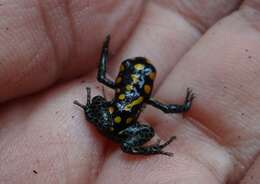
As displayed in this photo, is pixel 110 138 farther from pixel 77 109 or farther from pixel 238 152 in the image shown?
pixel 238 152

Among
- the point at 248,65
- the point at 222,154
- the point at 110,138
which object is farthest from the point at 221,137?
the point at 110,138

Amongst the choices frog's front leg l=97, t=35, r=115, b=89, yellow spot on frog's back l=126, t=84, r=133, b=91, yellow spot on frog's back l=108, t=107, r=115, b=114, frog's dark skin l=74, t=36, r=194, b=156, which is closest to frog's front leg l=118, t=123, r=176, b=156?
frog's dark skin l=74, t=36, r=194, b=156

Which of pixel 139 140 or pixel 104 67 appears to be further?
pixel 104 67

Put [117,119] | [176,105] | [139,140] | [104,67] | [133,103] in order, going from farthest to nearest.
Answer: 1. [104,67]
2. [176,105]
3. [133,103]
4. [117,119]
5. [139,140]

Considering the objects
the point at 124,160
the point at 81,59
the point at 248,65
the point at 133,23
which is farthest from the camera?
the point at 133,23

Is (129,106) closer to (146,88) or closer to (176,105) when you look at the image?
(146,88)

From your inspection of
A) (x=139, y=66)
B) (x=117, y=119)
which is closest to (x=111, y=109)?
(x=117, y=119)

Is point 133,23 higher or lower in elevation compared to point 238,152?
higher

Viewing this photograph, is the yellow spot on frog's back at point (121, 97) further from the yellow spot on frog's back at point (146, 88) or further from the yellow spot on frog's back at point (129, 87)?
the yellow spot on frog's back at point (146, 88)
